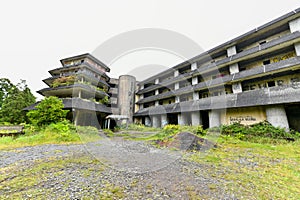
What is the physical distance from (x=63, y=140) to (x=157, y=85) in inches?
671

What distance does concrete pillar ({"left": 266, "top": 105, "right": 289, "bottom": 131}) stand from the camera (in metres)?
10.7

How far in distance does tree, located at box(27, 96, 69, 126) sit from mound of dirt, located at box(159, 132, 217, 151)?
9.94 m

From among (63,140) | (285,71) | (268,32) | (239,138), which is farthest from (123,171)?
(268,32)

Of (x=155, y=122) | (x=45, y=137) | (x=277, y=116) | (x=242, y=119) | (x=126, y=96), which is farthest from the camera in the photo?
(x=126, y=96)

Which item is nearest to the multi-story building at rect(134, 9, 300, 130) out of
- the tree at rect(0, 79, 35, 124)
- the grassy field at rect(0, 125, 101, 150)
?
the grassy field at rect(0, 125, 101, 150)

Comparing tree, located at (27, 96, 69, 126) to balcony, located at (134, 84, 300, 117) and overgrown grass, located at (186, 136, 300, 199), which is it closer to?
overgrown grass, located at (186, 136, 300, 199)

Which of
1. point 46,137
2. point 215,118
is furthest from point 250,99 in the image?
point 46,137

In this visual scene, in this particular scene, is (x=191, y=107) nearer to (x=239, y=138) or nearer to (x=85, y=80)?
(x=239, y=138)

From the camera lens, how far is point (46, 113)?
37.7ft

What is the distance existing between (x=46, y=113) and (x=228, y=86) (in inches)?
734

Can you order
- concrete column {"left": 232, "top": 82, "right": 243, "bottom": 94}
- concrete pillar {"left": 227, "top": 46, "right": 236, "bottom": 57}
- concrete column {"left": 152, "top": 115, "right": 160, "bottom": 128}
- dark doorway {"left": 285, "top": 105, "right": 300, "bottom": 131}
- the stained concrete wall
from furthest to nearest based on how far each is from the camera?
the stained concrete wall → concrete column {"left": 152, "top": 115, "right": 160, "bottom": 128} → concrete pillar {"left": 227, "top": 46, "right": 236, "bottom": 57} → concrete column {"left": 232, "top": 82, "right": 243, "bottom": 94} → dark doorway {"left": 285, "top": 105, "right": 300, "bottom": 131}

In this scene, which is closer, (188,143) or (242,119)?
(188,143)

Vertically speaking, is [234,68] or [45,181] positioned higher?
[234,68]

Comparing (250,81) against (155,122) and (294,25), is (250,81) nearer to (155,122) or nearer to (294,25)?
(294,25)
